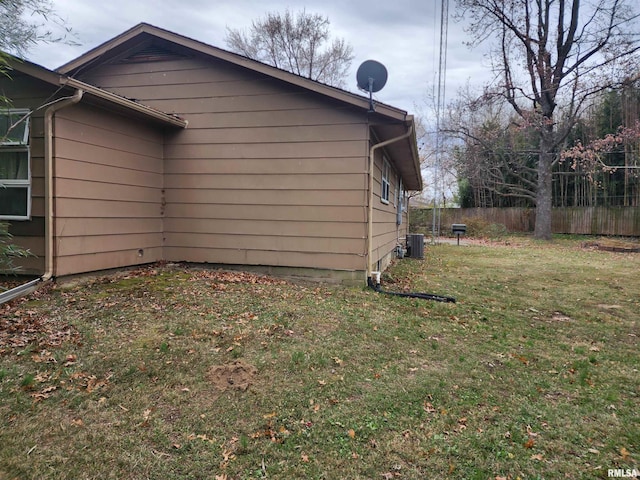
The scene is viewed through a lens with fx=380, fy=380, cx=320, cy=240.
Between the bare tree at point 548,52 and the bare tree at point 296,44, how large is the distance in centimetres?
628

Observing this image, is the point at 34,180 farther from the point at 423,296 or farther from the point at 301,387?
the point at 423,296

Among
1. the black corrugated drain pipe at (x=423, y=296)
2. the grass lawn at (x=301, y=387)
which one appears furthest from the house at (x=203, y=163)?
the grass lawn at (x=301, y=387)

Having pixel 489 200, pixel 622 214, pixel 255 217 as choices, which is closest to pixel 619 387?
pixel 255 217

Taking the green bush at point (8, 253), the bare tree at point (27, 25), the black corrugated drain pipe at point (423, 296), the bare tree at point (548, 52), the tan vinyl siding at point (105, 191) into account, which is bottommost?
the black corrugated drain pipe at point (423, 296)

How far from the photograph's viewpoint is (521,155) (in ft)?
67.3

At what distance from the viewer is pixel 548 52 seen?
16.5 m

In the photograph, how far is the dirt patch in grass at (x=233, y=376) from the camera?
2.77 meters

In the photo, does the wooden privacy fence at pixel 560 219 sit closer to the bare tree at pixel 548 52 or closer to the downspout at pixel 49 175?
the bare tree at pixel 548 52

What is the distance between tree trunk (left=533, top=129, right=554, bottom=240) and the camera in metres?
17.4

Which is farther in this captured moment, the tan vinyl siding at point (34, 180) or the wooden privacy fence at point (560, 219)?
the wooden privacy fence at point (560, 219)

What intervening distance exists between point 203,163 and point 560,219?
65.9 feet

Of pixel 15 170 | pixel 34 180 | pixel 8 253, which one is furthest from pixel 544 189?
pixel 8 253

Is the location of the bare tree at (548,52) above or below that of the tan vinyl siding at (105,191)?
above

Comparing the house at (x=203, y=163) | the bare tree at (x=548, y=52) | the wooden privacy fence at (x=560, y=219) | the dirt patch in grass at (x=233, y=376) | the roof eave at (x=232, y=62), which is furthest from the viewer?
the wooden privacy fence at (x=560, y=219)
